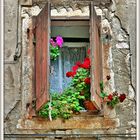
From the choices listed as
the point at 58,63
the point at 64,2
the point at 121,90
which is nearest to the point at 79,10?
the point at 64,2

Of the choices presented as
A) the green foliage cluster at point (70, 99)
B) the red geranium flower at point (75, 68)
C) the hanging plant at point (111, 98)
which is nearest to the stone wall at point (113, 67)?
the hanging plant at point (111, 98)

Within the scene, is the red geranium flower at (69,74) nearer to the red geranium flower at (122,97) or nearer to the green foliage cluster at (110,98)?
the green foliage cluster at (110,98)

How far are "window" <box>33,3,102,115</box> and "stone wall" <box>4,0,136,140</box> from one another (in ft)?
0.99

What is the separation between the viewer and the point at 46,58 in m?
7.26

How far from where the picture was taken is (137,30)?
7.91 m

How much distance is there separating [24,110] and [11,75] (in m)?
0.57

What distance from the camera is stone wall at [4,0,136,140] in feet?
25.0

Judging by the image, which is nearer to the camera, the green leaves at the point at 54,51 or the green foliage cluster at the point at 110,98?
the green foliage cluster at the point at 110,98

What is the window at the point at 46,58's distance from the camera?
718 centimetres

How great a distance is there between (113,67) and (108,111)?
2.23 ft

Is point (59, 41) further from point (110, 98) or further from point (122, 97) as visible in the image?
point (122, 97)

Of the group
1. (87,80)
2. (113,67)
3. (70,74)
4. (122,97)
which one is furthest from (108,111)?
(70,74)

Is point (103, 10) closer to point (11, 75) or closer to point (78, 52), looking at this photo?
point (78, 52)

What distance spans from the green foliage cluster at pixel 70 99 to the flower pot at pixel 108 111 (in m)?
0.30
